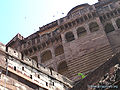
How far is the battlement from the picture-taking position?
31.8 ft

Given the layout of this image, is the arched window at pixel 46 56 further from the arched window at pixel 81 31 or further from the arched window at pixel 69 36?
the arched window at pixel 81 31

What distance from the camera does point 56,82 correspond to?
443 inches

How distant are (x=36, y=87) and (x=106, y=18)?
52.4ft

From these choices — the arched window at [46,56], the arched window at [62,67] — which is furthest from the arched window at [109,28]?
the arched window at [46,56]

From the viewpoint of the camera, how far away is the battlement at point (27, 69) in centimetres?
969

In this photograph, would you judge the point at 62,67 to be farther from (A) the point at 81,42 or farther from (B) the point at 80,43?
(A) the point at 81,42

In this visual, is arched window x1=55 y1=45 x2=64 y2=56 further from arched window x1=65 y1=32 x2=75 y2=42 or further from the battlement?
the battlement

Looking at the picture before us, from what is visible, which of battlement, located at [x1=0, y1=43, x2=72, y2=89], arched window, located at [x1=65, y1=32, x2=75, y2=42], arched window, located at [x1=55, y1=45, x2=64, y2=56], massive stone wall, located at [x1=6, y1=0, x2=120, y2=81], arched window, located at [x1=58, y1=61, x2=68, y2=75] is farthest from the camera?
arched window, located at [x1=55, y1=45, x2=64, y2=56]

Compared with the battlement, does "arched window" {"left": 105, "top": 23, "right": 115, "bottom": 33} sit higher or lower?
higher

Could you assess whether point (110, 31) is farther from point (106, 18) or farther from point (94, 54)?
point (94, 54)

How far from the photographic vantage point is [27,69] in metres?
10.2

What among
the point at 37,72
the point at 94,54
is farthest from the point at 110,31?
the point at 37,72

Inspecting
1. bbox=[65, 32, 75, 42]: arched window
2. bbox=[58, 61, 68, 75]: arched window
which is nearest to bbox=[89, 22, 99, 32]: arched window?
bbox=[65, 32, 75, 42]: arched window

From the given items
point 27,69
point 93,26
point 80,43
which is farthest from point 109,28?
point 27,69
